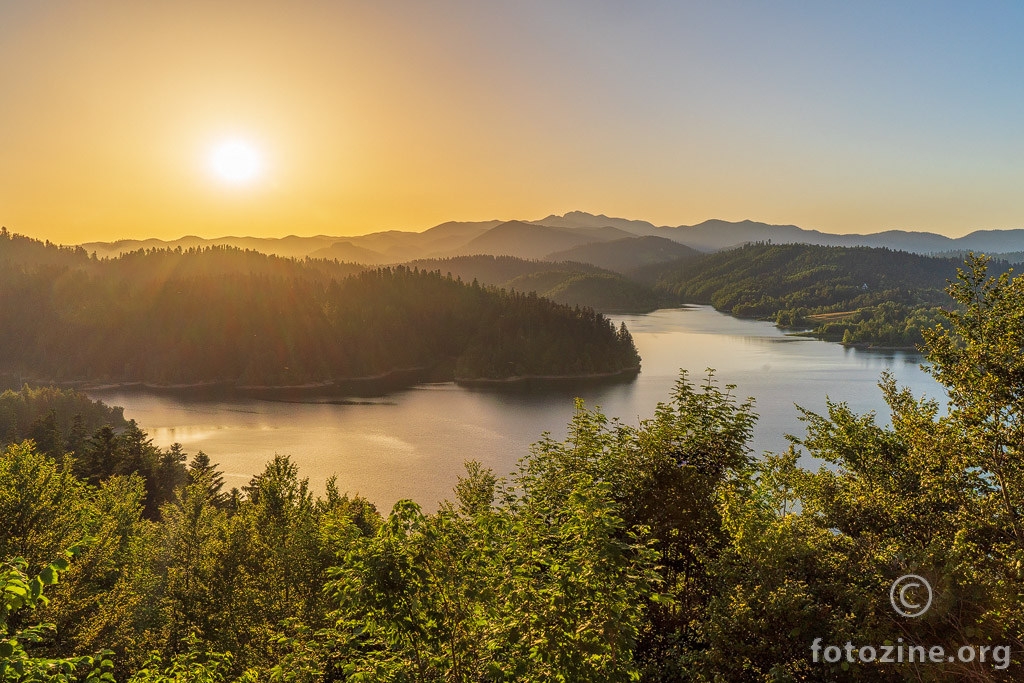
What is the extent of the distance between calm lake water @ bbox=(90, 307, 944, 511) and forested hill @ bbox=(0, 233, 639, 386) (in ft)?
60.2

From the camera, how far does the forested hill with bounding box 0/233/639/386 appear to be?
15712 centimetres

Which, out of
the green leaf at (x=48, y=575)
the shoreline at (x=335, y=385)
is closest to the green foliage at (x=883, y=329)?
the shoreline at (x=335, y=385)

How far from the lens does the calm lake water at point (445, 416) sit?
71.8 metres

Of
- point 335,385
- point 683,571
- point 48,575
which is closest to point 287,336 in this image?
point 335,385

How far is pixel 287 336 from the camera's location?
555 ft

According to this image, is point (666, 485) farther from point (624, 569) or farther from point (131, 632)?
point (131, 632)

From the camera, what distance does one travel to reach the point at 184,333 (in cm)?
17312

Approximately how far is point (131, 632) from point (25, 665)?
15.3 metres

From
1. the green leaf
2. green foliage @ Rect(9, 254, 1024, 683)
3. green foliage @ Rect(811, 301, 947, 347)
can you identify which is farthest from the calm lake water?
the green leaf

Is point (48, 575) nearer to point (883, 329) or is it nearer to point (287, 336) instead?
point (287, 336)

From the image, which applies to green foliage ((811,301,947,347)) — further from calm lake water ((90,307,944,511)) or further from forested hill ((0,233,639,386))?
forested hill ((0,233,639,386))

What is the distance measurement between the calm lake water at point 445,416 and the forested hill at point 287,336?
60.2ft

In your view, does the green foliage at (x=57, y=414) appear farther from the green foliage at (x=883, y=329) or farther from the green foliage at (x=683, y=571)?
the green foliage at (x=883, y=329)

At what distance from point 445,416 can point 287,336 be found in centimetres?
8614
